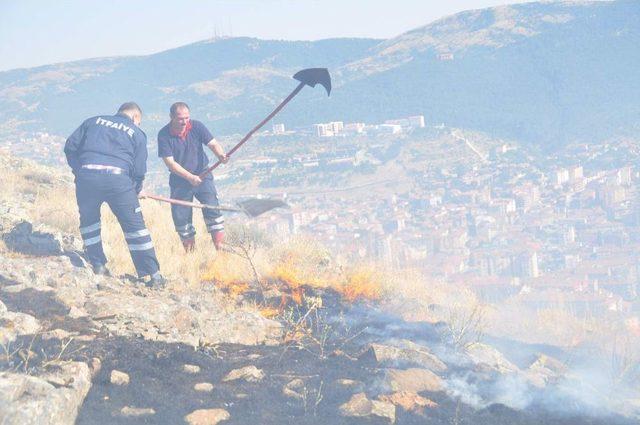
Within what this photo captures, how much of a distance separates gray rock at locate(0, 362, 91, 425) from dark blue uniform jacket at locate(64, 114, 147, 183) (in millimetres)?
2766

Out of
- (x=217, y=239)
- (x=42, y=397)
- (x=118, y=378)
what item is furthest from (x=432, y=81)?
(x=42, y=397)

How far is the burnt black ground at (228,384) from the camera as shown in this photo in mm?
3600

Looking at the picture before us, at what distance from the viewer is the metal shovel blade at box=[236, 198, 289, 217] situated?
7117 millimetres

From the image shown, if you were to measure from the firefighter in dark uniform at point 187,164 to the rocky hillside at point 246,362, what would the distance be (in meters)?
1.09

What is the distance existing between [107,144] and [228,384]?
2927 millimetres

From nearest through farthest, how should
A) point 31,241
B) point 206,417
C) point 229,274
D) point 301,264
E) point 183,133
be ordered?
point 206,417 → point 229,274 → point 31,241 → point 183,133 → point 301,264

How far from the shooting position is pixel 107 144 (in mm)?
6000

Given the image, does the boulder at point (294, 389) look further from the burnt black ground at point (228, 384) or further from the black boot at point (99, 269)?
the black boot at point (99, 269)

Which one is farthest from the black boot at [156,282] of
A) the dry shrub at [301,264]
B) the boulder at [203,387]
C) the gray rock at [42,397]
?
the gray rock at [42,397]

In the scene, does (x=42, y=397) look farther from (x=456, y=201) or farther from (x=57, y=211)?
(x=456, y=201)

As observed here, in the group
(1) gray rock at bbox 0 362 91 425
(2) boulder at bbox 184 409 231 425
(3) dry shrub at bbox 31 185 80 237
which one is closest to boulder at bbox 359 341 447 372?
(2) boulder at bbox 184 409 231 425

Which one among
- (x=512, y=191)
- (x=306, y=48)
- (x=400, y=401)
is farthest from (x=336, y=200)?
(x=306, y=48)

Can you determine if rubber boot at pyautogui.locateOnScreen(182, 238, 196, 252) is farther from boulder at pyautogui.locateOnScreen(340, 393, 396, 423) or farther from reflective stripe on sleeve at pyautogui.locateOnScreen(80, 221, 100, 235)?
boulder at pyautogui.locateOnScreen(340, 393, 396, 423)

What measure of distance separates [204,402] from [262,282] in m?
2.81
